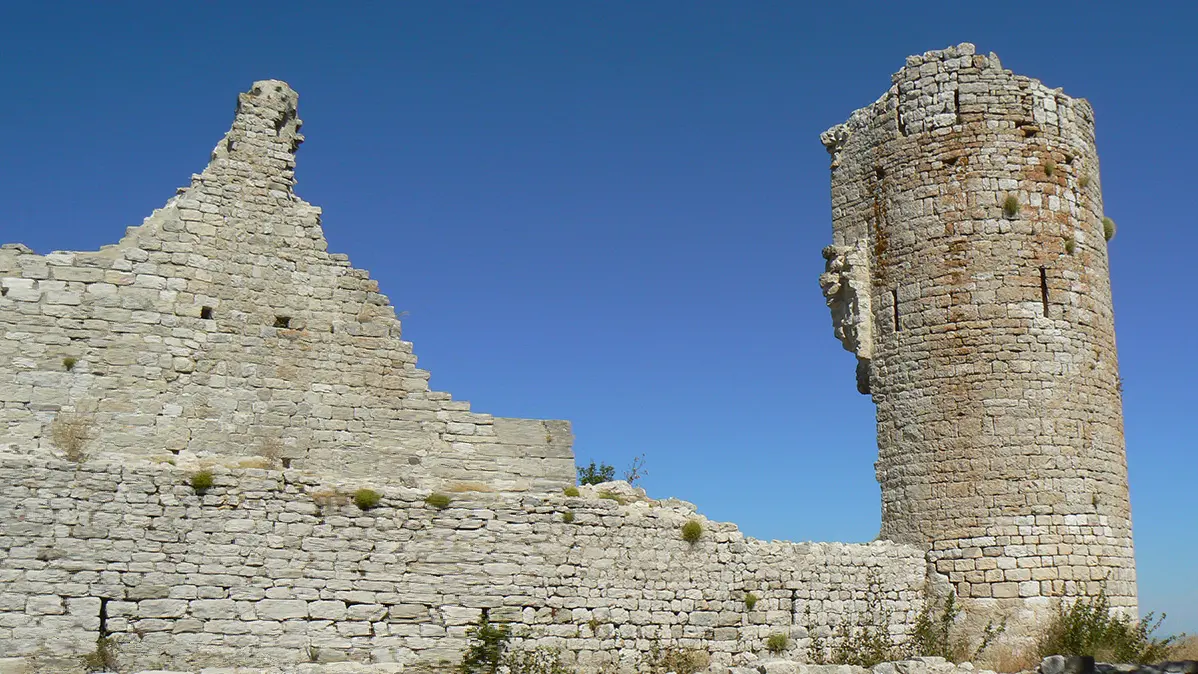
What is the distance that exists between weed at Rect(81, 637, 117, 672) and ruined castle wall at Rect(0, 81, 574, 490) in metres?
2.65

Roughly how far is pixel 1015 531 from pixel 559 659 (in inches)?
251

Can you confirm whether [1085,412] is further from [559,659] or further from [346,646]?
[346,646]

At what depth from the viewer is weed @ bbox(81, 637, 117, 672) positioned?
1091cm

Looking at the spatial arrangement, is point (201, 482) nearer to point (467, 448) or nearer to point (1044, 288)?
point (467, 448)

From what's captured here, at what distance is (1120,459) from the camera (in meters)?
16.2

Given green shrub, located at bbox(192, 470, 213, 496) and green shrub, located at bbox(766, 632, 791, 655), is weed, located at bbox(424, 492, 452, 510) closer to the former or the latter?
green shrub, located at bbox(192, 470, 213, 496)

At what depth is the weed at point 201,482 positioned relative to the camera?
11758 mm

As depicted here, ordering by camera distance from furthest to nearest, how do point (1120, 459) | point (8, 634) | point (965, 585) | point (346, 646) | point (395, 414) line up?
point (1120, 459) < point (965, 585) < point (395, 414) < point (346, 646) < point (8, 634)

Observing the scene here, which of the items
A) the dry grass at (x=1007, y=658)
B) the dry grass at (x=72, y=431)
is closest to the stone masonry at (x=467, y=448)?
the dry grass at (x=72, y=431)

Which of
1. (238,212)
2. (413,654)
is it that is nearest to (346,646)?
(413,654)

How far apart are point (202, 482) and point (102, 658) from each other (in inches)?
72.8

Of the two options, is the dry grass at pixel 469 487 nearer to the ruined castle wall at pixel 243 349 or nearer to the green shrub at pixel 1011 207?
the ruined castle wall at pixel 243 349

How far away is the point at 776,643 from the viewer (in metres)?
14.0

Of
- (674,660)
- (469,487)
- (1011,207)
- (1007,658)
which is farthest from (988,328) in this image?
(469,487)
